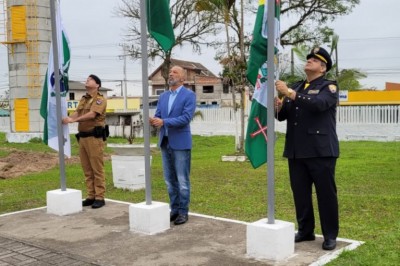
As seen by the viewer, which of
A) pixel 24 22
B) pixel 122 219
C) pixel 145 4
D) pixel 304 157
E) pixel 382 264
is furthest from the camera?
pixel 24 22

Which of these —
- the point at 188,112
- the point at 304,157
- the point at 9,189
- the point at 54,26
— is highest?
the point at 54,26

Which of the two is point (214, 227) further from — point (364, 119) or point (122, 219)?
point (364, 119)

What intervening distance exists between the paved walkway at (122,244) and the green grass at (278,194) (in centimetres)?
53

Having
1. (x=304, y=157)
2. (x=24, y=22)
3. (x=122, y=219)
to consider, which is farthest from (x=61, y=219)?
(x=24, y=22)

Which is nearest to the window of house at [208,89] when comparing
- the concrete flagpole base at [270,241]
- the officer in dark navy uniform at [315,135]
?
the officer in dark navy uniform at [315,135]

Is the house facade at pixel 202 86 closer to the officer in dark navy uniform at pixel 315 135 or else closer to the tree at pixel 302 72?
the tree at pixel 302 72

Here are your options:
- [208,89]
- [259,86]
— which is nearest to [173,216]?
[259,86]

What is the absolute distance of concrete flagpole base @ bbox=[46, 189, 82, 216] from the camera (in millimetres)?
6629

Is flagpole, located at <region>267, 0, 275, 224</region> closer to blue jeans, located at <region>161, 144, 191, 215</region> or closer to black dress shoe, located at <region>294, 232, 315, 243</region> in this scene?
black dress shoe, located at <region>294, 232, 315, 243</region>

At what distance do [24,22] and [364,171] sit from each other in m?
15.0

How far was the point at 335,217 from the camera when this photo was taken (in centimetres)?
479

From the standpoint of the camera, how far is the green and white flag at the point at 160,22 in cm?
576

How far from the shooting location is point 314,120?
15.4 feet

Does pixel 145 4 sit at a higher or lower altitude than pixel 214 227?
higher
